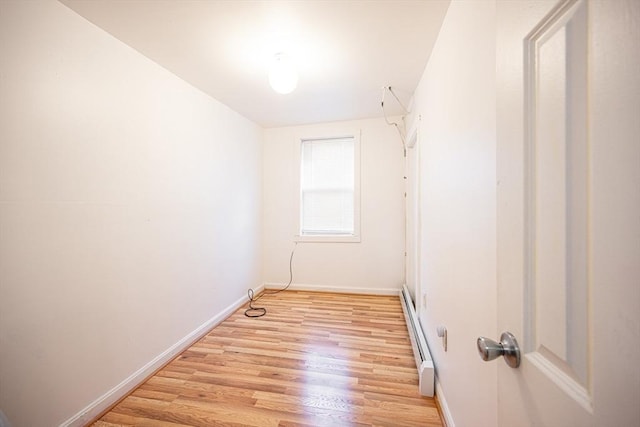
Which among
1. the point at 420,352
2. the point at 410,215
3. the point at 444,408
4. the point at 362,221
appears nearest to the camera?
the point at 444,408

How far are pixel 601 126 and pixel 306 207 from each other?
338 cm

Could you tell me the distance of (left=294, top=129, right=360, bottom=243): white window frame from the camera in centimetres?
341

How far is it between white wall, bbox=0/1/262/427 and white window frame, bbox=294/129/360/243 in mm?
1476

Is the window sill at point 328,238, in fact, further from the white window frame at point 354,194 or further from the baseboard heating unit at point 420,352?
the baseboard heating unit at point 420,352

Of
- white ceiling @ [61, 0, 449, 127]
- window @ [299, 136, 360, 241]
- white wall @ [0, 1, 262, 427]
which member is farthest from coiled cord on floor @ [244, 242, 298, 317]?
white ceiling @ [61, 0, 449, 127]

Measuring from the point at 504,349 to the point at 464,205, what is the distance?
74cm

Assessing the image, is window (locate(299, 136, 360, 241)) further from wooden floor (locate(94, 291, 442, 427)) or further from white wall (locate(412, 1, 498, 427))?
white wall (locate(412, 1, 498, 427))

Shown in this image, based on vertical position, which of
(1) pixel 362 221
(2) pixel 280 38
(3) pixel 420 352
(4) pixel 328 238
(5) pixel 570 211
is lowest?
(3) pixel 420 352

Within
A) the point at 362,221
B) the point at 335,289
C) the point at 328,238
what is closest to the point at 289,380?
the point at 335,289

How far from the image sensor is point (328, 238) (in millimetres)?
3514

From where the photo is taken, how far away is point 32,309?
1187 mm

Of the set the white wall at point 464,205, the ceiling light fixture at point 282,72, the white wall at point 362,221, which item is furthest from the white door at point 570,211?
the white wall at point 362,221

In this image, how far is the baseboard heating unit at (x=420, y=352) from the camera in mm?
1558

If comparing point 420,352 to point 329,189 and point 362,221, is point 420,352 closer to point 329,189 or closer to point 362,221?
point 362,221
